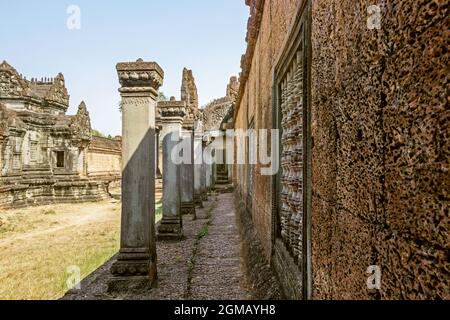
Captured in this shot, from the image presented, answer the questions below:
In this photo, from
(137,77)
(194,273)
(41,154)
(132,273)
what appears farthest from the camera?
(41,154)

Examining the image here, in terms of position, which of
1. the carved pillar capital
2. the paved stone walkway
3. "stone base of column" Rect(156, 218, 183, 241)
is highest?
the carved pillar capital

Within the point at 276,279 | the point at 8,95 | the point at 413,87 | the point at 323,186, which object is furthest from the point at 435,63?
the point at 8,95

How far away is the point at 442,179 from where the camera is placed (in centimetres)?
75

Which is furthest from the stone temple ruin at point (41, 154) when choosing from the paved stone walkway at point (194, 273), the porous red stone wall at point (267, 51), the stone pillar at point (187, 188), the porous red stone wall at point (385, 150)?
the porous red stone wall at point (385, 150)

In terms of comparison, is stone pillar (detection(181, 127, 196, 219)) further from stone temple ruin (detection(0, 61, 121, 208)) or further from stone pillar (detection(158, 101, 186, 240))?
stone temple ruin (detection(0, 61, 121, 208))

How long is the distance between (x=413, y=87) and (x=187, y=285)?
12.4 ft

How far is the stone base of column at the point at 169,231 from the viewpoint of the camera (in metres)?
6.89

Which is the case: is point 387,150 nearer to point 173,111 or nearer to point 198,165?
point 173,111

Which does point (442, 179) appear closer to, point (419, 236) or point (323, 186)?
point (419, 236)

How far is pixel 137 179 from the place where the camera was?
162 inches

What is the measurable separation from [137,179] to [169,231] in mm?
3104

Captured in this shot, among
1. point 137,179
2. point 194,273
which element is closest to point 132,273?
point 194,273

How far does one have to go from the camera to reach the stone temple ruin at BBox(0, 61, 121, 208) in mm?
15945

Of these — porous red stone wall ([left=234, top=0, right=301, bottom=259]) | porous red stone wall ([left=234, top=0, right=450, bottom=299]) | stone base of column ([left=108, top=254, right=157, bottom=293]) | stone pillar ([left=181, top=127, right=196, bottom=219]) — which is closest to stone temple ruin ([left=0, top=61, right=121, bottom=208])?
stone pillar ([left=181, top=127, right=196, bottom=219])
